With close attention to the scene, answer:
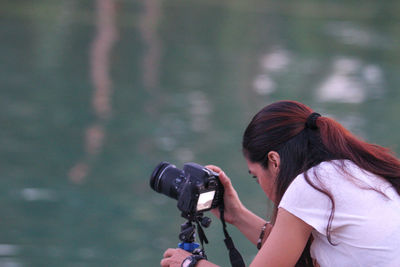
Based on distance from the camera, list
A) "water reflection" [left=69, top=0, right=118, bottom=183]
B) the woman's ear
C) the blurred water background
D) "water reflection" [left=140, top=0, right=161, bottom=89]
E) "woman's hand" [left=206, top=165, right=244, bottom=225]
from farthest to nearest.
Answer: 1. "water reflection" [left=140, top=0, right=161, bottom=89]
2. "water reflection" [left=69, top=0, right=118, bottom=183]
3. the blurred water background
4. "woman's hand" [left=206, top=165, right=244, bottom=225]
5. the woman's ear

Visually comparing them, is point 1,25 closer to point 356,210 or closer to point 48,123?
point 48,123

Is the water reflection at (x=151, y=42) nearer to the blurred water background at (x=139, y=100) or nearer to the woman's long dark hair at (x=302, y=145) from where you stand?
the blurred water background at (x=139, y=100)

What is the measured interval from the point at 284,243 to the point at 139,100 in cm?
414

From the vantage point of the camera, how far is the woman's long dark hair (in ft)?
5.82

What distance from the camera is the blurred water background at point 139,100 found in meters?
3.40

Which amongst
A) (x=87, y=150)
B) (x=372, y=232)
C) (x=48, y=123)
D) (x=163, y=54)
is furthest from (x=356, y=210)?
(x=163, y=54)

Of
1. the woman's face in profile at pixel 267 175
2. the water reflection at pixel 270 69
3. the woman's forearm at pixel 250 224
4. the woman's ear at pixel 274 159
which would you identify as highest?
the water reflection at pixel 270 69

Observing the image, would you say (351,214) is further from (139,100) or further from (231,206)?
(139,100)

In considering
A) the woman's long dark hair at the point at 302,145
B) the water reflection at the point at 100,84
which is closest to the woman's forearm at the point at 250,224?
the woman's long dark hair at the point at 302,145

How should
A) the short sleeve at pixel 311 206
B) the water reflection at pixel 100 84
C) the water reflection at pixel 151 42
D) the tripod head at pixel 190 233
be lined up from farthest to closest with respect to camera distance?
the water reflection at pixel 151 42 → the water reflection at pixel 100 84 → the tripod head at pixel 190 233 → the short sleeve at pixel 311 206

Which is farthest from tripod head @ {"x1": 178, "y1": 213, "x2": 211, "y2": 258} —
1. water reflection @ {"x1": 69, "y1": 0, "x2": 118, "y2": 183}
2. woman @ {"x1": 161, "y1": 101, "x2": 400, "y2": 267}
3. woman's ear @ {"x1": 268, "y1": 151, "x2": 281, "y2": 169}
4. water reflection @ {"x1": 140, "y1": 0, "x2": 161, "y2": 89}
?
water reflection @ {"x1": 140, "y1": 0, "x2": 161, "y2": 89}

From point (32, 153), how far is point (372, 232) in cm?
304

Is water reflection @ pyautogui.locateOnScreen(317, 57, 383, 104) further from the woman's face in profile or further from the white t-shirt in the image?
the white t-shirt

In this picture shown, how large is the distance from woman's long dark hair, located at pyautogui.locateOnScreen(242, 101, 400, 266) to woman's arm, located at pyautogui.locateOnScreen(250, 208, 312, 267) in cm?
13
